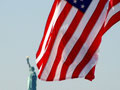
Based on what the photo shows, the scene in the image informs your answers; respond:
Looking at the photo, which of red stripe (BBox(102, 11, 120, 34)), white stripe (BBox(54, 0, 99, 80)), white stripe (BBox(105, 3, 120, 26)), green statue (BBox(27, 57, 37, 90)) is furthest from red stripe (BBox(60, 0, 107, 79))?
green statue (BBox(27, 57, 37, 90))

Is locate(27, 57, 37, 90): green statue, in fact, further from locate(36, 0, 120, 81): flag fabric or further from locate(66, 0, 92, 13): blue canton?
locate(66, 0, 92, 13): blue canton

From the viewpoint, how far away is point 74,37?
2038 centimetres

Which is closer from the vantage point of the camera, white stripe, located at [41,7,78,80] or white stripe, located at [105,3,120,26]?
white stripe, located at [105,3,120,26]

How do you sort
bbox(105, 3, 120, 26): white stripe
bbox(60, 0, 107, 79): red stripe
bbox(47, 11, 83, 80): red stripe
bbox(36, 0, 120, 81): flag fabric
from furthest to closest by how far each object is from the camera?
bbox(47, 11, 83, 80): red stripe < bbox(60, 0, 107, 79): red stripe < bbox(36, 0, 120, 81): flag fabric < bbox(105, 3, 120, 26): white stripe

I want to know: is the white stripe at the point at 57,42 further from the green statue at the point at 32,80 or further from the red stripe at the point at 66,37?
the green statue at the point at 32,80

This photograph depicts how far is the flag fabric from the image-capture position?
65.9 feet

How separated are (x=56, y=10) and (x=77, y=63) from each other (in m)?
1.99

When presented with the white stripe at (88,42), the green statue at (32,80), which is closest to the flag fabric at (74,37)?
the white stripe at (88,42)

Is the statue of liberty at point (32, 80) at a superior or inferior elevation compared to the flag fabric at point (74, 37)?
inferior

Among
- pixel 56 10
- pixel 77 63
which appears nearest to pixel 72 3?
pixel 56 10

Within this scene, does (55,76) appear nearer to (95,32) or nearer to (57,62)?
(57,62)

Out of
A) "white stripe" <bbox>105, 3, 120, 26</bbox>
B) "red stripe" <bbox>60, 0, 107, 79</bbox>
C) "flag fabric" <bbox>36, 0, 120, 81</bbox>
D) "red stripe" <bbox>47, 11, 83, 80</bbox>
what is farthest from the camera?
"red stripe" <bbox>47, 11, 83, 80</bbox>

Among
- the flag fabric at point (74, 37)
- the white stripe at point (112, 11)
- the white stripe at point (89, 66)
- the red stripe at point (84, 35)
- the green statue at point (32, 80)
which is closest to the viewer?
the white stripe at point (112, 11)

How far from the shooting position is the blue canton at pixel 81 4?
2028 centimetres
